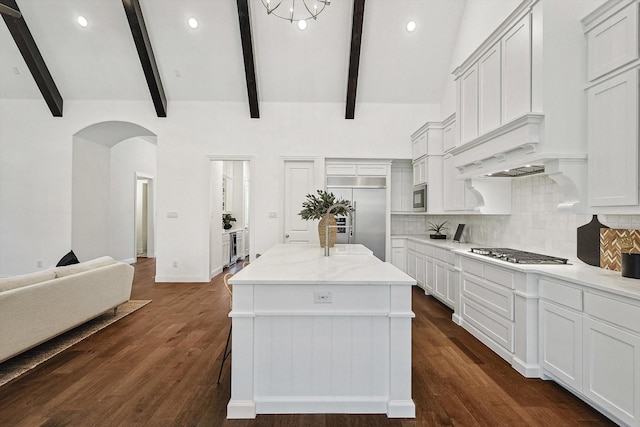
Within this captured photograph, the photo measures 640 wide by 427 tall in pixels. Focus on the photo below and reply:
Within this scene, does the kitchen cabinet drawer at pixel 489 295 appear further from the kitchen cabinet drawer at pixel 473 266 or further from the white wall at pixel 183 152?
the white wall at pixel 183 152

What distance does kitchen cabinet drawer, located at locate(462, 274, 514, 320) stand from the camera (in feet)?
8.88

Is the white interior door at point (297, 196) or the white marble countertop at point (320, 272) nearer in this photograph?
the white marble countertop at point (320, 272)

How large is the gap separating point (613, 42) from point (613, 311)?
1.74m

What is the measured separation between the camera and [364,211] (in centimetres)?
567

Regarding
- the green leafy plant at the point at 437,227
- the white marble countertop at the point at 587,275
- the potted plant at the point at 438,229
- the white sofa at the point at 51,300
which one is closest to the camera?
the white marble countertop at the point at 587,275

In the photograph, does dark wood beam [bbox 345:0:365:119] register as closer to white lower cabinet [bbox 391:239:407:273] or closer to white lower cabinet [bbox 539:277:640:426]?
white lower cabinet [bbox 391:239:407:273]

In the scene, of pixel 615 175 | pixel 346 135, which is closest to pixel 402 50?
pixel 346 135

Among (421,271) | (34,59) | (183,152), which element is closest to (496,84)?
(421,271)

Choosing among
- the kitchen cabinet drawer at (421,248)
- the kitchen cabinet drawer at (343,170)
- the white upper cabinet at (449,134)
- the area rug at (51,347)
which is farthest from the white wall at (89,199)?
the white upper cabinet at (449,134)

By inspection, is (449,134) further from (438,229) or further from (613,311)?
(613,311)

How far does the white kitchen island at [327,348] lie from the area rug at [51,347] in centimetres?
195

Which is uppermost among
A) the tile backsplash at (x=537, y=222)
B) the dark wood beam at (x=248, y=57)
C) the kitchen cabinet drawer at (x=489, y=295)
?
the dark wood beam at (x=248, y=57)

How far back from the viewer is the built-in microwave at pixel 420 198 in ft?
16.9

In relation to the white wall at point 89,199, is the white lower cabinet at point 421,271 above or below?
below
